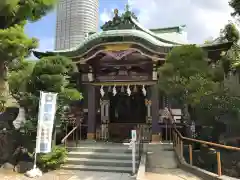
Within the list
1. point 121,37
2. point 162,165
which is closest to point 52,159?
point 162,165

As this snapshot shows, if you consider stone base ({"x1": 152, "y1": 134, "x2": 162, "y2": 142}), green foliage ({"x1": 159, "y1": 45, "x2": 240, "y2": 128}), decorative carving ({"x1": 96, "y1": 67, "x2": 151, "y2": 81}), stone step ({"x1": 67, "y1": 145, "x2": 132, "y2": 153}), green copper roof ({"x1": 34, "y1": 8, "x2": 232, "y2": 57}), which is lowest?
stone step ({"x1": 67, "y1": 145, "x2": 132, "y2": 153})

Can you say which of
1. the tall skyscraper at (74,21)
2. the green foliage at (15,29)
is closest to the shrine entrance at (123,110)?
the green foliage at (15,29)

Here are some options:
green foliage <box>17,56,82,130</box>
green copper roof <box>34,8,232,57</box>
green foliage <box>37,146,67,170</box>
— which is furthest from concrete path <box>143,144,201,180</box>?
green copper roof <box>34,8,232,57</box>

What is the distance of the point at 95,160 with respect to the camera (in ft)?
31.3

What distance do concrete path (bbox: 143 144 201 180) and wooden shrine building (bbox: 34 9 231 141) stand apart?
4.46ft

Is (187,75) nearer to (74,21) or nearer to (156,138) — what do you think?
(156,138)

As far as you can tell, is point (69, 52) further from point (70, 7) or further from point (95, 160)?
point (70, 7)

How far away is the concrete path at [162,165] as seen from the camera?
7695 mm

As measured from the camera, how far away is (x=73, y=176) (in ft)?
27.3

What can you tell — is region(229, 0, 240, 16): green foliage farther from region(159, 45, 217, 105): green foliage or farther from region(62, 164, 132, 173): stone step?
region(62, 164, 132, 173): stone step

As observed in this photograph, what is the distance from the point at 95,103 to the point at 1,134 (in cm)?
483

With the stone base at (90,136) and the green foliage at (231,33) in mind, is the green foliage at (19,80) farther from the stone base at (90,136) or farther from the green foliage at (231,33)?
the green foliage at (231,33)

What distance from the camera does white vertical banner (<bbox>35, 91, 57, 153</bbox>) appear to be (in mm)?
8445

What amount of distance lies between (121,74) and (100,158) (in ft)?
15.7
